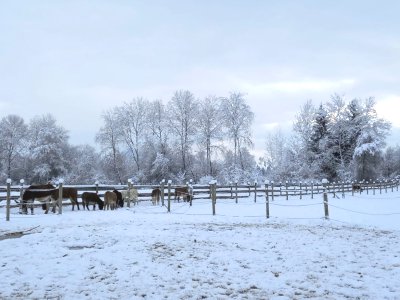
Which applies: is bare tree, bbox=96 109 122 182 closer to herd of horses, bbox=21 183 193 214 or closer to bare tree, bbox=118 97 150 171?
bare tree, bbox=118 97 150 171

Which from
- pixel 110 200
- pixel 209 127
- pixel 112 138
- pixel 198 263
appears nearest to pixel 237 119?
pixel 209 127

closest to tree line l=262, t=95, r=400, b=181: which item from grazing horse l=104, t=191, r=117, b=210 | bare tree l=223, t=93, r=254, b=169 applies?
bare tree l=223, t=93, r=254, b=169

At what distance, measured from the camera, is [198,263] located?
6.60m

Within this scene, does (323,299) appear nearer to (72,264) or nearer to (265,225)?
(72,264)

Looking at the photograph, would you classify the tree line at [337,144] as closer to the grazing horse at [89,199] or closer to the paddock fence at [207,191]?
the paddock fence at [207,191]

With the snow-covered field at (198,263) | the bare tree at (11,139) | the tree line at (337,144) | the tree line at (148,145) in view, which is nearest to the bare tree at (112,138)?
the tree line at (148,145)

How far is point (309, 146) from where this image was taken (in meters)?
47.8

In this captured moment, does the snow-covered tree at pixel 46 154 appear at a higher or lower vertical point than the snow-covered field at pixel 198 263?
higher

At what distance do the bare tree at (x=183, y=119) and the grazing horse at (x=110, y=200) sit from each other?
882 inches

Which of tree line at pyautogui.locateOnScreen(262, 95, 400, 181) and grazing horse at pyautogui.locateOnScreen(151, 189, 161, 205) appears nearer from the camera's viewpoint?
grazing horse at pyautogui.locateOnScreen(151, 189, 161, 205)

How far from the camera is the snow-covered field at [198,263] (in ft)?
16.6

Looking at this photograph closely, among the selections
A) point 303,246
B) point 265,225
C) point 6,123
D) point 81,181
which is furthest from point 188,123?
point 303,246

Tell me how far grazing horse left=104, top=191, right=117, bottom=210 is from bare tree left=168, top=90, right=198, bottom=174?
22.4 metres

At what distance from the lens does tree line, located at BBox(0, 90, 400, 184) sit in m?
41.2
